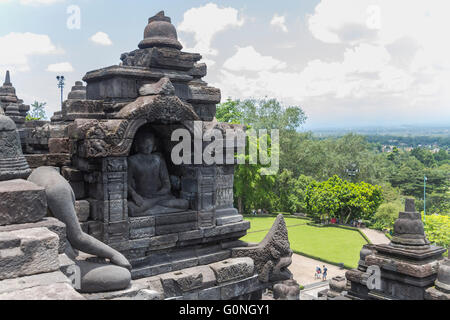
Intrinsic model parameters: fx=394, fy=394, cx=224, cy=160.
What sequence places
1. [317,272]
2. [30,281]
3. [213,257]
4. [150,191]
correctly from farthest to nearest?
[317,272] < [213,257] < [150,191] < [30,281]

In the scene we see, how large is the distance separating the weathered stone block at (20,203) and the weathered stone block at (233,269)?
4707 millimetres

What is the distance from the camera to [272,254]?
8844 millimetres

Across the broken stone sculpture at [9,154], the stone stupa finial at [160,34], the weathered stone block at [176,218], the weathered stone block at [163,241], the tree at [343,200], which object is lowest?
the tree at [343,200]

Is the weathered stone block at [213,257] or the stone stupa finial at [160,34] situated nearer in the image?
the weathered stone block at [213,257]

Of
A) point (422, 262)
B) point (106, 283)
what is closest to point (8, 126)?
point (106, 283)

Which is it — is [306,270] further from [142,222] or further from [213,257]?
[142,222]

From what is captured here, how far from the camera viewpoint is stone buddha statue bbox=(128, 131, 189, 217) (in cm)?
756

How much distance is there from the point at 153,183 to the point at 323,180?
1641 inches

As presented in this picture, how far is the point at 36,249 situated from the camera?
3330 millimetres

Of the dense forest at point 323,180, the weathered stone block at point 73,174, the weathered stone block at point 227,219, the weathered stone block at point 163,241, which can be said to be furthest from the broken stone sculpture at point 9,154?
the dense forest at point 323,180

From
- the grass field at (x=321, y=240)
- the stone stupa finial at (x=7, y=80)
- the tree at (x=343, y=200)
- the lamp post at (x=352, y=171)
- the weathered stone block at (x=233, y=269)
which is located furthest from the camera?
the lamp post at (x=352, y=171)

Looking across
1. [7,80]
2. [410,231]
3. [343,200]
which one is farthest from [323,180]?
[410,231]

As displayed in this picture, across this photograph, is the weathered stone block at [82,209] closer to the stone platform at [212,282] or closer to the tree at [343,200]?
the stone platform at [212,282]

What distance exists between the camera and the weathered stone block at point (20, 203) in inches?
143
